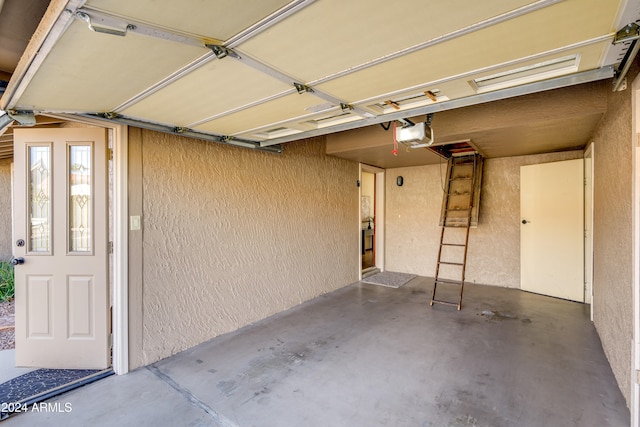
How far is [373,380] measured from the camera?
237 cm

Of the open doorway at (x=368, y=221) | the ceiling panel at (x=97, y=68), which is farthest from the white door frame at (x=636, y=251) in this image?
the open doorway at (x=368, y=221)

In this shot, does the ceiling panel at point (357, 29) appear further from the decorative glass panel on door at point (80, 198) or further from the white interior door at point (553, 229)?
the white interior door at point (553, 229)

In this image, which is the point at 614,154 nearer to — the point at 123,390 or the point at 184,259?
the point at 184,259

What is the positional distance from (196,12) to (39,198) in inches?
101

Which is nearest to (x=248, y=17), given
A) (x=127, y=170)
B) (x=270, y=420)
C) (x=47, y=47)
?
(x=47, y=47)

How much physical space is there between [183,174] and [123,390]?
1.83 meters

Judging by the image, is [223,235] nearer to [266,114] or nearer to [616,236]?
[266,114]

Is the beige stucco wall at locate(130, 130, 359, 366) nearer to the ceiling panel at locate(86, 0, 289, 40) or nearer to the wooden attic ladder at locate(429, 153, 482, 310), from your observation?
the ceiling panel at locate(86, 0, 289, 40)

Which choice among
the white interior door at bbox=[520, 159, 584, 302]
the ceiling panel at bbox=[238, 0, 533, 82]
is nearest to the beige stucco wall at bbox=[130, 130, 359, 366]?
the ceiling panel at bbox=[238, 0, 533, 82]

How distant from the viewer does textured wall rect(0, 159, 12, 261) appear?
17.2 feet

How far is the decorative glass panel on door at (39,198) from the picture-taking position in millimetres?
2564

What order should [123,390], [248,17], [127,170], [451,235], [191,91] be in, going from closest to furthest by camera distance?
[248,17], [191,91], [123,390], [127,170], [451,235]

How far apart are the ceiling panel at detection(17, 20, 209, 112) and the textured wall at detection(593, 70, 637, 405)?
2.76 metres

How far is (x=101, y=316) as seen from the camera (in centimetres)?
254
